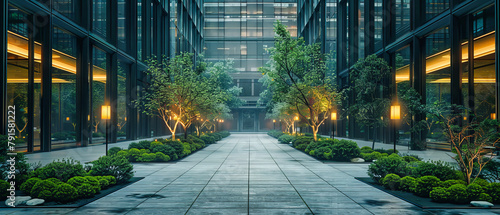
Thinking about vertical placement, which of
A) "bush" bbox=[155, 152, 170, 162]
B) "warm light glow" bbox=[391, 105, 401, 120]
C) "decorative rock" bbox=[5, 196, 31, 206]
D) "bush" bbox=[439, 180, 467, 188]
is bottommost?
"bush" bbox=[155, 152, 170, 162]

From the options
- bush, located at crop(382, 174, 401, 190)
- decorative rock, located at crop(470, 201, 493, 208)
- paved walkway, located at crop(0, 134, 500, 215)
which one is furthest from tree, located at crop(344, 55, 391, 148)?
decorative rock, located at crop(470, 201, 493, 208)

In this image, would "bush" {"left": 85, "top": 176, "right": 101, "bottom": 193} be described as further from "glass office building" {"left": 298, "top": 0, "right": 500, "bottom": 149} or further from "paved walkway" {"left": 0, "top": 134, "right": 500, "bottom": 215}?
"glass office building" {"left": 298, "top": 0, "right": 500, "bottom": 149}

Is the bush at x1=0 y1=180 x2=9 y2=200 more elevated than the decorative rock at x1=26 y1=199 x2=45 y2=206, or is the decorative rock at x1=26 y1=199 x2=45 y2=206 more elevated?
the bush at x1=0 y1=180 x2=9 y2=200

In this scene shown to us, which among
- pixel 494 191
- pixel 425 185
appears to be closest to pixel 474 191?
pixel 494 191

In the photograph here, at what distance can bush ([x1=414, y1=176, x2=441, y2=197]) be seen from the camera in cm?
1058

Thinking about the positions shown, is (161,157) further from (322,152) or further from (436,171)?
(436,171)

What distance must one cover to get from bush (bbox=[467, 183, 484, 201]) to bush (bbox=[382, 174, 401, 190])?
7.08 ft

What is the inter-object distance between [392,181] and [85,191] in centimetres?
917

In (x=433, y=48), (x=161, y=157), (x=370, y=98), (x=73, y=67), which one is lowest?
(x=161, y=157)

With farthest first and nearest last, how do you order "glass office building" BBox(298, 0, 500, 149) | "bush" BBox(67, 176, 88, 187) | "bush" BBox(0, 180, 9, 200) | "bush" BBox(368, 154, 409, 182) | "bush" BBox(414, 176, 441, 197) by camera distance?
"glass office building" BBox(298, 0, 500, 149) → "bush" BBox(368, 154, 409, 182) → "bush" BBox(414, 176, 441, 197) → "bush" BBox(67, 176, 88, 187) → "bush" BBox(0, 180, 9, 200)

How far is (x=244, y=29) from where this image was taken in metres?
87.2

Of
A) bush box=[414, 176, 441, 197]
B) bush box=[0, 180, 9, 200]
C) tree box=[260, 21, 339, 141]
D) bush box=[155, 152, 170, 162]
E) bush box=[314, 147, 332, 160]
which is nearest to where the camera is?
bush box=[0, 180, 9, 200]

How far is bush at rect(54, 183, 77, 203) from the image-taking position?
377 inches

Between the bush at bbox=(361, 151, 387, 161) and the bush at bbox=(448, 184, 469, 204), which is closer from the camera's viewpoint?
the bush at bbox=(448, 184, 469, 204)
